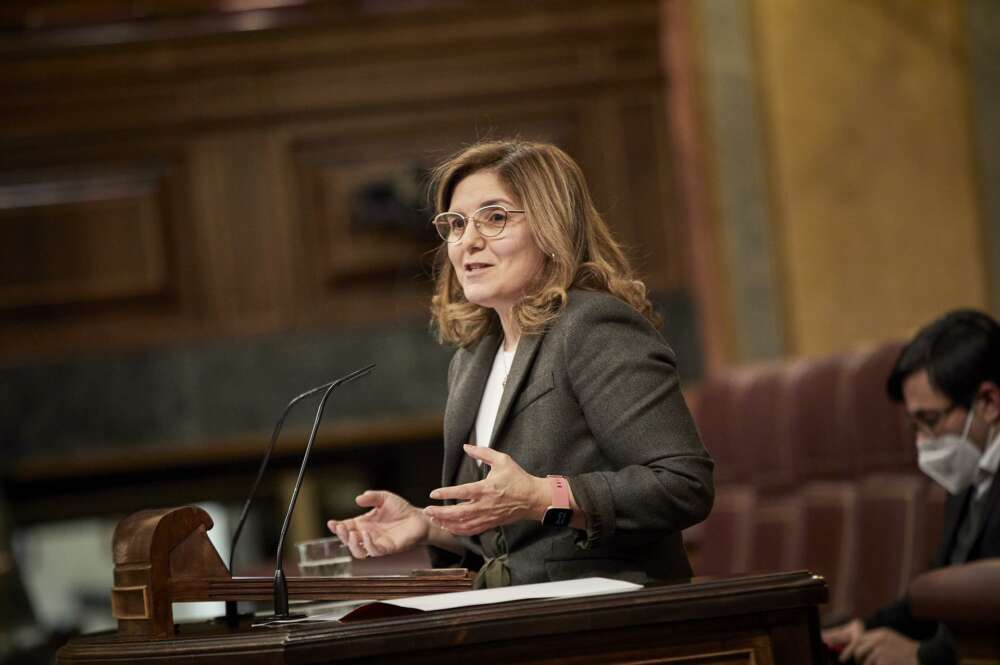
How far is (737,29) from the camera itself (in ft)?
18.6

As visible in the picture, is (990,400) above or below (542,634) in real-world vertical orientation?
above

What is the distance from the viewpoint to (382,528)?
2.23 metres

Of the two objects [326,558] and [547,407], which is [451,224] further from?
[326,558]

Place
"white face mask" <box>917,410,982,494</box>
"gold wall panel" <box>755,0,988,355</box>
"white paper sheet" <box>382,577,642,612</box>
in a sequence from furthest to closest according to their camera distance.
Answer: "gold wall panel" <box>755,0,988,355</box>
"white face mask" <box>917,410,982,494</box>
"white paper sheet" <box>382,577,642,612</box>

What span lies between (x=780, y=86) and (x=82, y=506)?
3.33m

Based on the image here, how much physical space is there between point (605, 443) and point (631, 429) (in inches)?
2.1

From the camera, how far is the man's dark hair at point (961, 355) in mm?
2848

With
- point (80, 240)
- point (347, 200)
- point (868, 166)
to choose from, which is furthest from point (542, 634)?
point (80, 240)

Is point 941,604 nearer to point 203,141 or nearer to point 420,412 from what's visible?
point 420,412

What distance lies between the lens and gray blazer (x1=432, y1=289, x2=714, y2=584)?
6.42 feet

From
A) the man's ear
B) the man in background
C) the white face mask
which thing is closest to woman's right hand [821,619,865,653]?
the man in background

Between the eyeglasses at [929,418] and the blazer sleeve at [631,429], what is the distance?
3.22 feet

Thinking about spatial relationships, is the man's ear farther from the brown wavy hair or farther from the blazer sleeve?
the blazer sleeve

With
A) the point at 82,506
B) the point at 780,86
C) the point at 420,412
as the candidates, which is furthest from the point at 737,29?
the point at 82,506
